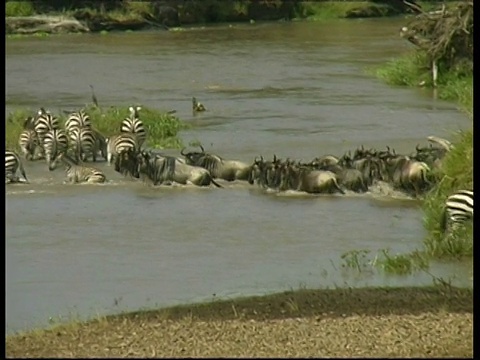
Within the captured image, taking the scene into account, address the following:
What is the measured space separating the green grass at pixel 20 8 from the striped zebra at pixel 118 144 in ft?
75.3

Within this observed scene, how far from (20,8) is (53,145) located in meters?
23.7

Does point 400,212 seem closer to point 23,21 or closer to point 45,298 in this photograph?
point 45,298

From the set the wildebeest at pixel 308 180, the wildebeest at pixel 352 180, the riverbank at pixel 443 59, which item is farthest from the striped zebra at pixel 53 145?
the riverbank at pixel 443 59

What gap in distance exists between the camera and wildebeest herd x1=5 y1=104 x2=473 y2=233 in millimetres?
13742

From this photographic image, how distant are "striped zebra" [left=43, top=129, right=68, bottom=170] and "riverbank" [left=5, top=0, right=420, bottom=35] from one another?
769 inches

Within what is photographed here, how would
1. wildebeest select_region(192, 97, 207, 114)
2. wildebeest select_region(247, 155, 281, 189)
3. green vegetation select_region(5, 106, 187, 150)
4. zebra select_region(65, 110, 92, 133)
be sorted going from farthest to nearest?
wildebeest select_region(192, 97, 207, 114)
green vegetation select_region(5, 106, 187, 150)
zebra select_region(65, 110, 92, 133)
wildebeest select_region(247, 155, 281, 189)

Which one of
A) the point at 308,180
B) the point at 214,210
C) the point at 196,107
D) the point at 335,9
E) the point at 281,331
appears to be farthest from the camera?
the point at 335,9

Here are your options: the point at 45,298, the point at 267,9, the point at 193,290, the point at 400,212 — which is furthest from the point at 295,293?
the point at 267,9

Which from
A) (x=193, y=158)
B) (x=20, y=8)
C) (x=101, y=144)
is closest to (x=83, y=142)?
(x=101, y=144)

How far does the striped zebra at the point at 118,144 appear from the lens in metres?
15.6

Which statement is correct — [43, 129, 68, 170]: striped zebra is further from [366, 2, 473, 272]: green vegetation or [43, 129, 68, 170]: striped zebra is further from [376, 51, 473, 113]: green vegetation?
[376, 51, 473, 113]: green vegetation

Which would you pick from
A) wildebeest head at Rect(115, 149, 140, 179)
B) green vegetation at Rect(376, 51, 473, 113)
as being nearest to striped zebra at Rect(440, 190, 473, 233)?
wildebeest head at Rect(115, 149, 140, 179)

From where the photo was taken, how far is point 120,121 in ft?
58.4

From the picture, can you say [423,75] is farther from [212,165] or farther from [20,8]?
[20,8]
